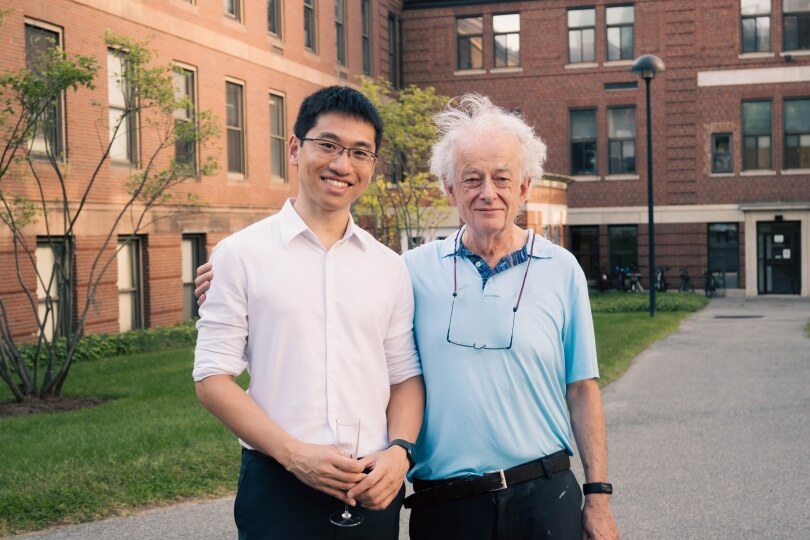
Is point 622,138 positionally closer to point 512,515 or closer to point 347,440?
point 512,515

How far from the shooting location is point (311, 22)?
2786cm

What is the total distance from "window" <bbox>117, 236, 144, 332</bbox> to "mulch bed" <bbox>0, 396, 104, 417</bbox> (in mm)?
8249

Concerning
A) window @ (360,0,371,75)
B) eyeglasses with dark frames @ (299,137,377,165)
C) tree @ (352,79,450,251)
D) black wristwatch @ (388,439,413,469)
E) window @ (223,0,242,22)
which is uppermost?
window @ (360,0,371,75)

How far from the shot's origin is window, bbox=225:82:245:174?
23688 millimetres

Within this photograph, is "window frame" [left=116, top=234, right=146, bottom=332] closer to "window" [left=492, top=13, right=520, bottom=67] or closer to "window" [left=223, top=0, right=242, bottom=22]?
"window" [left=223, top=0, right=242, bottom=22]

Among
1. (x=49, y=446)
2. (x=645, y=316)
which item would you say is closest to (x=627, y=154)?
(x=645, y=316)

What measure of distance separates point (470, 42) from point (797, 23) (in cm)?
1061

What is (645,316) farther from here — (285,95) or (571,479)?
(571,479)

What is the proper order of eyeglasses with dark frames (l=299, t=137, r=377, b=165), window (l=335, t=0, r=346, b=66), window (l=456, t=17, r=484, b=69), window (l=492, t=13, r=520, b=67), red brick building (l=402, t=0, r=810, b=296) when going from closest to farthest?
1. eyeglasses with dark frames (l=299, t=137, r=377, b=165)
2. window (l=335, t=0, r=346, b=66)
3. red brick building (l=402, t=0, r=810, b=296)
4. window (l=492, t=13, r=520, b=67)
5. window (l=456, t=17, r=484, b=69)

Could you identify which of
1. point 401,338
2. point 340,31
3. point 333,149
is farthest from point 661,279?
point 333,149

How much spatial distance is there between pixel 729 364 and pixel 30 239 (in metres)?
11.0

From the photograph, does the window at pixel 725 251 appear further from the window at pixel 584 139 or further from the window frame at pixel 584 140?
the window at pixel 584 139

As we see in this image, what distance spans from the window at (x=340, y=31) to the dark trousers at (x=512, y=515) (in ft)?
88.8

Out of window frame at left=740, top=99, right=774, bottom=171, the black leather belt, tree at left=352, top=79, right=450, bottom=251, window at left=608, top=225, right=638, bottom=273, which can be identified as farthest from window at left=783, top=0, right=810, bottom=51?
the black leather belt
